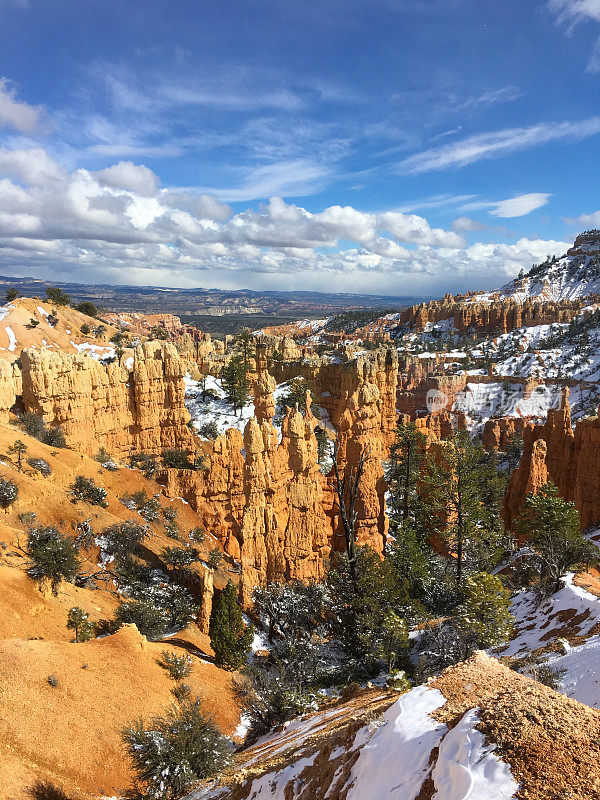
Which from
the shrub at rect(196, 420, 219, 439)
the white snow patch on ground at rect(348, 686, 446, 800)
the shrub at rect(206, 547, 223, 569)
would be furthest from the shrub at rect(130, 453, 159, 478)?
the white snow patch on ground at rect(348, 686, 446, 800)

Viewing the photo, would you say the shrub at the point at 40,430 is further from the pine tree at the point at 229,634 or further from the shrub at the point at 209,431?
the pine tree at the point at 229,634

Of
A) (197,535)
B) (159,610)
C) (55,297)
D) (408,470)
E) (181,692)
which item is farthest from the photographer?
(55,297)

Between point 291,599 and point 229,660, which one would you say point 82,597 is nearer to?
point 229,660

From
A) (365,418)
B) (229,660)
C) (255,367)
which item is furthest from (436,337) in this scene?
(229,660)

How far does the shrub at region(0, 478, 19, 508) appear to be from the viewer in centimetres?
2124

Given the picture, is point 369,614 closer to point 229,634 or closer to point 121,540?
point 229,634

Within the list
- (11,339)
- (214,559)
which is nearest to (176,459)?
(214,559)

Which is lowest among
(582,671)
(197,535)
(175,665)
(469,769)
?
(197,535)

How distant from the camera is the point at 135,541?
23922mm

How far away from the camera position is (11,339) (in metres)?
56.6

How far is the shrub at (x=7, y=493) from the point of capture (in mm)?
21237

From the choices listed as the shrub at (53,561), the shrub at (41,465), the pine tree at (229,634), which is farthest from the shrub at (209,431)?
the shrub at (53,561)

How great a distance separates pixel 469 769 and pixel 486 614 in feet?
33.5

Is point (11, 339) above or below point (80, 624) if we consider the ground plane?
above
